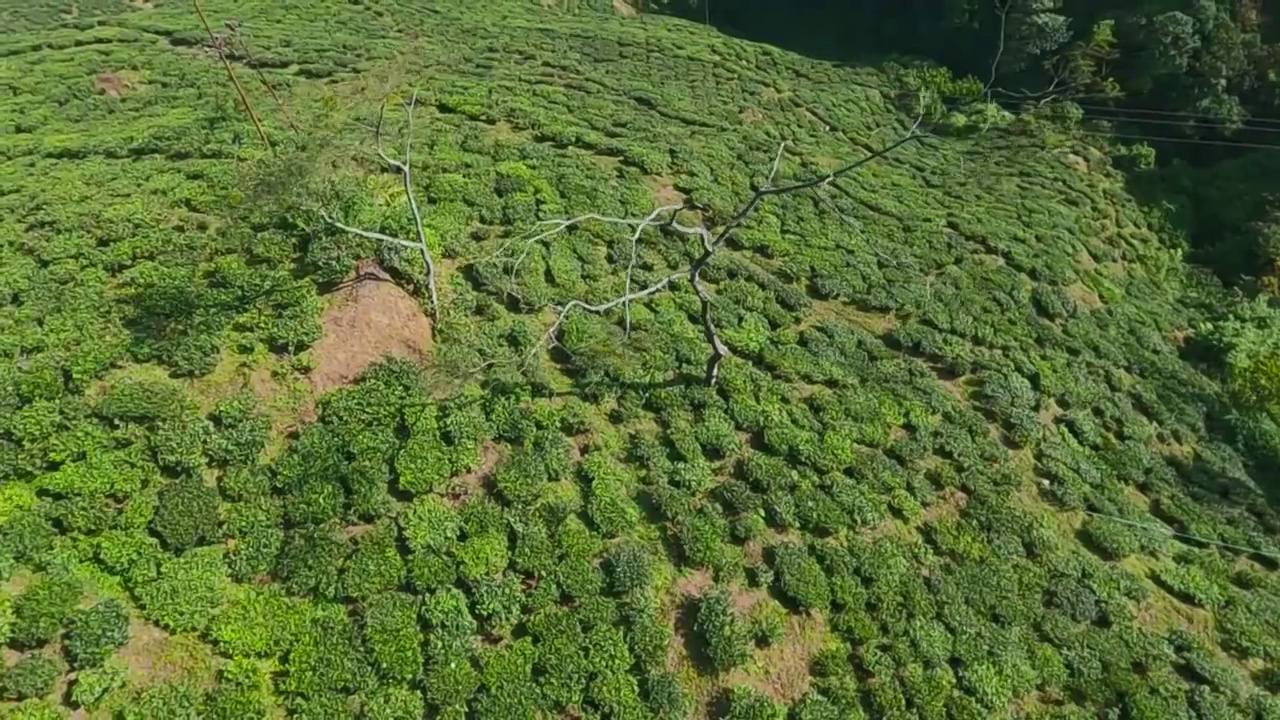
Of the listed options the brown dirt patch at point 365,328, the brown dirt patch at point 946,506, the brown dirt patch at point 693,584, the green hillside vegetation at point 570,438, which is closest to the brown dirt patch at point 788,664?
the green hillside vegetation at point 570,438

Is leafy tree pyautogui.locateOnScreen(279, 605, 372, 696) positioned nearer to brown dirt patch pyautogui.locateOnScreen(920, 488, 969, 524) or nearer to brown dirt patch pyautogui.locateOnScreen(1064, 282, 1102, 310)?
brown dirt patch pyautogui.locateOnScreen(920, 488, 969, 524)

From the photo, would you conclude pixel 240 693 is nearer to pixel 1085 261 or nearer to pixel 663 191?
pixel 663 191

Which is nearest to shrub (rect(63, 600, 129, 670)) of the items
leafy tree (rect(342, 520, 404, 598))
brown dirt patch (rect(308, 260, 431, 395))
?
leafy tree (rect(342, 520, 404, 598))

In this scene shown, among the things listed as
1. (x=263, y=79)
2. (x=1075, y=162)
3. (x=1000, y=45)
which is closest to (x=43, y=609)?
(x=263, y=79)

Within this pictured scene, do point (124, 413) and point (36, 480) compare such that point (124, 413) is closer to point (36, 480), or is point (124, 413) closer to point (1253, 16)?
point (36, 480)

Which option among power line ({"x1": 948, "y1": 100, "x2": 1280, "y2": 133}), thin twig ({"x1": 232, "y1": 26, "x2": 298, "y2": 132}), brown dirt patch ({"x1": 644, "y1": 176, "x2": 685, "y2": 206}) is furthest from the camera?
power line ({"x1": 948, "y1": 100, "x2": 1280, "y2": 133})
